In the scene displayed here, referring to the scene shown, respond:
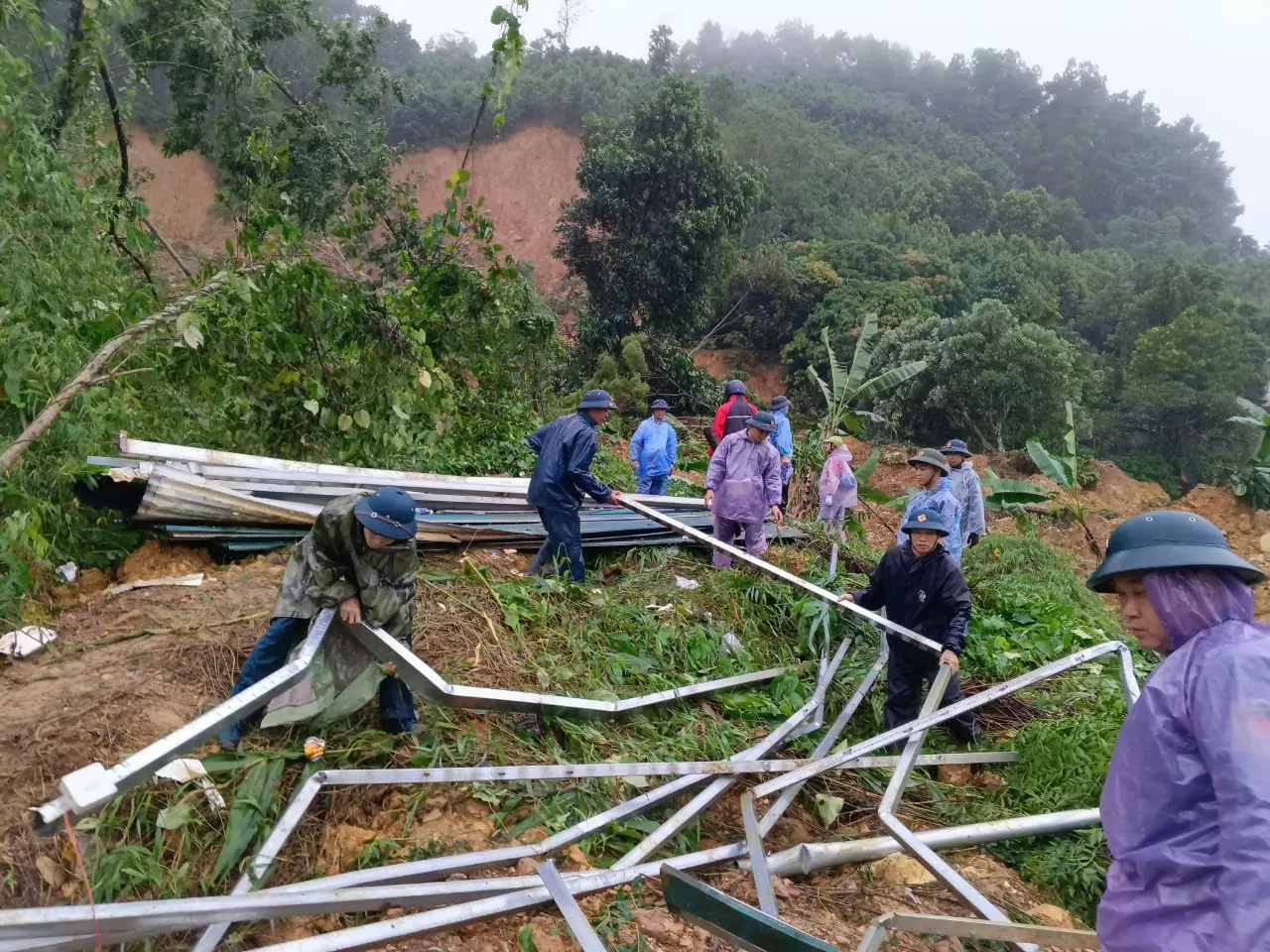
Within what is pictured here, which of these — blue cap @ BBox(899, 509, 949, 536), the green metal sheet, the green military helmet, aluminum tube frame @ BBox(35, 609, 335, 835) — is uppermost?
the green military helmet

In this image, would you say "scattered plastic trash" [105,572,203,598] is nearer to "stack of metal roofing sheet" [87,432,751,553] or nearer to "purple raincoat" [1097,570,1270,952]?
"stack of metal roofing sheet" [87,432,751,553]

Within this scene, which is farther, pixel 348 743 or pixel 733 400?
pixel 733 400

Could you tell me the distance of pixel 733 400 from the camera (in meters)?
7.86

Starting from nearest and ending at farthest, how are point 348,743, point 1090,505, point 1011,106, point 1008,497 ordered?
point 348,743 < point 1008,497 < point 1090,505 < point 1011,106

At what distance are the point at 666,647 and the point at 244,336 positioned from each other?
3.21m

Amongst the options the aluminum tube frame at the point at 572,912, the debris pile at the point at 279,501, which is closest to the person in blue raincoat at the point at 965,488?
the debris pile at the point at 279,501

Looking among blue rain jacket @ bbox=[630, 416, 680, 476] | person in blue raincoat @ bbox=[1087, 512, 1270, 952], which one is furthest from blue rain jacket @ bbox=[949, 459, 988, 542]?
person in blue raincoat @ bbox=[1087, 512, 1270, 952]

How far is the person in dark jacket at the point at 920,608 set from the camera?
4.34 meters

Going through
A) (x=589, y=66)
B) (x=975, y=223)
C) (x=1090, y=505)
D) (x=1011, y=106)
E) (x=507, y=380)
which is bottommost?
(x=1090, y=505)

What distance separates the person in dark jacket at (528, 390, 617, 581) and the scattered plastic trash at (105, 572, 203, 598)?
78.9 inches

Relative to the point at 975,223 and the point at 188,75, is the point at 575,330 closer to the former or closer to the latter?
the point at 188,75

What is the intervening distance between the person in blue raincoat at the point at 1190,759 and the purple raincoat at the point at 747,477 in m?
4.58

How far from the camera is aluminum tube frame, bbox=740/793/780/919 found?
294cm

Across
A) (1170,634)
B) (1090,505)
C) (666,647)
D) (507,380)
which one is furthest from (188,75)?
(1090,505)
